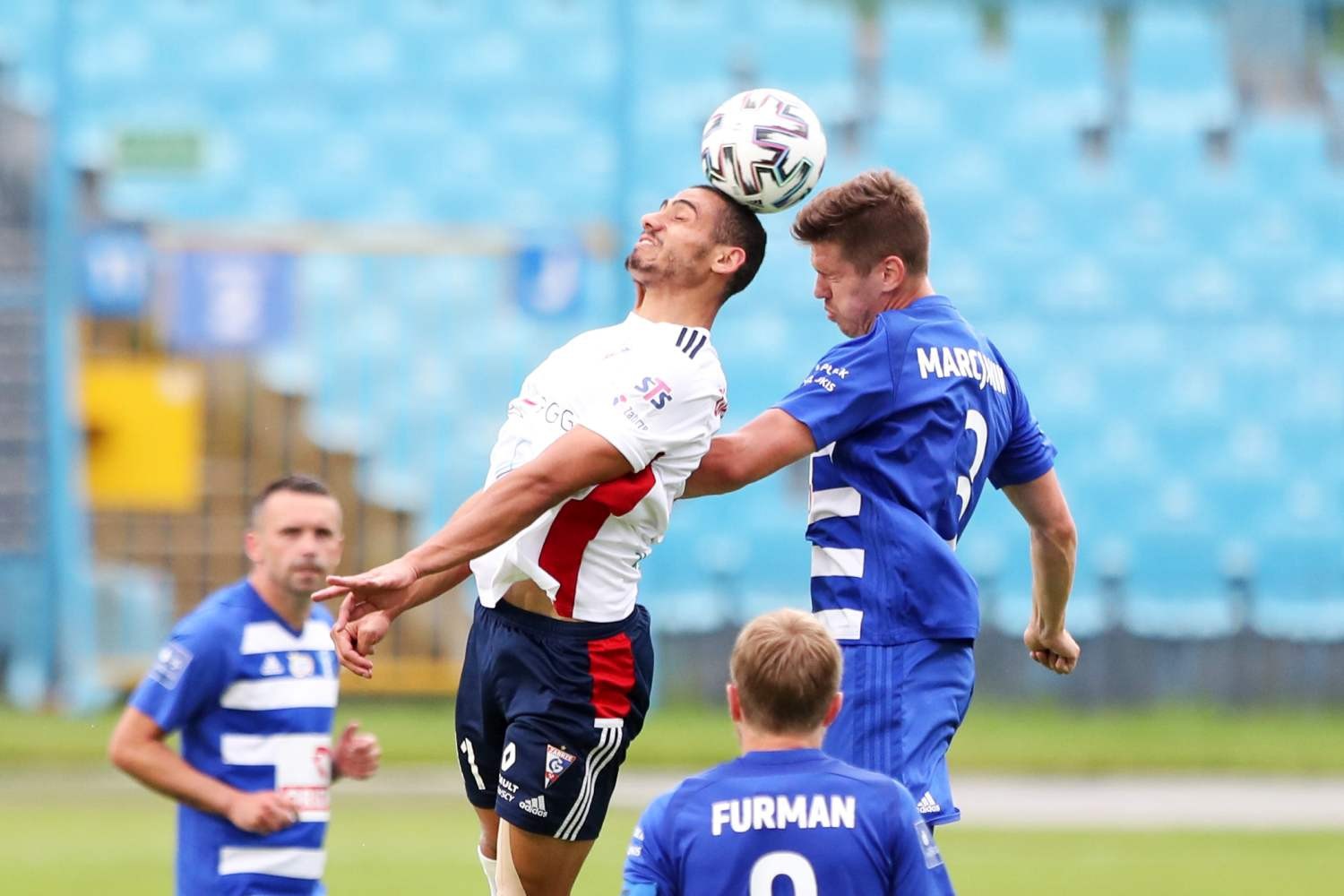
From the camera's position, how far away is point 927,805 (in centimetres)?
495

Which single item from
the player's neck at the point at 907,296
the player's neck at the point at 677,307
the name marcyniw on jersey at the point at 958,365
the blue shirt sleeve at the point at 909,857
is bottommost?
the blue shirt sleeve at the point at 909,857

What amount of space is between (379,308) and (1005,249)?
5495 mm

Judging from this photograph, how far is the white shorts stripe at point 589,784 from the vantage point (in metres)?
4.90

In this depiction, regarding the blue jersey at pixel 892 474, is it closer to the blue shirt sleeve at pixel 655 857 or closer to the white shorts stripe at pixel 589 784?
the white shorts stripe at pixel 589 784

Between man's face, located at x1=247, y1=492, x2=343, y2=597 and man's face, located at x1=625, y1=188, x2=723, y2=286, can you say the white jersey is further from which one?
man's face, located at x1=247, y1=492, x2=343, y2=597

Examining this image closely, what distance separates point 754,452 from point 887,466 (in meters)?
0.36

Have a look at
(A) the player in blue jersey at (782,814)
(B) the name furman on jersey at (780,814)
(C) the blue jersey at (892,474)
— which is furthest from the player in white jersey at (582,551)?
(B) the name furman on jersey at (780,814)

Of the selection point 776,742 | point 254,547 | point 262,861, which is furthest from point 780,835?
point 254,547

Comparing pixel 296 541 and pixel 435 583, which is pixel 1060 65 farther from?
pixel 435 583

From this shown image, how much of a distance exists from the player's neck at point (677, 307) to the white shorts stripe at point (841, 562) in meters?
0.65

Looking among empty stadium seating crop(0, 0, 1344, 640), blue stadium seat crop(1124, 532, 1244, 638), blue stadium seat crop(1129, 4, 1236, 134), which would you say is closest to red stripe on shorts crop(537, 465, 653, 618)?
empty stadium seating crop(0, 0, 1344, 640)

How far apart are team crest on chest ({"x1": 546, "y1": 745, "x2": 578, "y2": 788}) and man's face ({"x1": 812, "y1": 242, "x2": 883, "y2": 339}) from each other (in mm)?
1281

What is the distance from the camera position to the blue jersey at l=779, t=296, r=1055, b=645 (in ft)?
16.3

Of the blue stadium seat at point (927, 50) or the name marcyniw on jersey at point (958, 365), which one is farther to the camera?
the blue stadium seat at point (927, 50)
